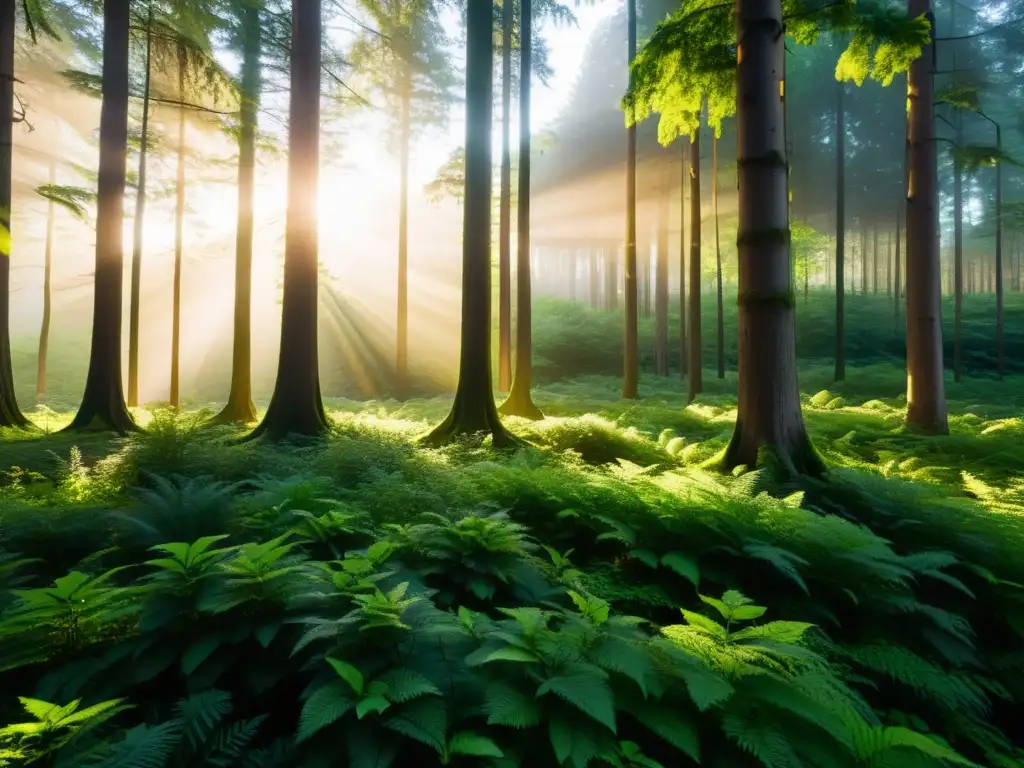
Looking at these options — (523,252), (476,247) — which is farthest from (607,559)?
(523,252)

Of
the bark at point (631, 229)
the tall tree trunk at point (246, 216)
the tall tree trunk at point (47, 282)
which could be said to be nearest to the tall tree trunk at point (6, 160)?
the tall tree trunk at point (246, 216)

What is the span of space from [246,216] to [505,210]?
7.90 m

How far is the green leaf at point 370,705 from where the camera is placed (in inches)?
73.8

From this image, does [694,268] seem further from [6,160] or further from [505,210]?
[6,160]

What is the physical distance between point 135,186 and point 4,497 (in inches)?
628

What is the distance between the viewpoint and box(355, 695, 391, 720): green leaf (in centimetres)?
187

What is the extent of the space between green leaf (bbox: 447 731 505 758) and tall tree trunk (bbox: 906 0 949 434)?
10.6m

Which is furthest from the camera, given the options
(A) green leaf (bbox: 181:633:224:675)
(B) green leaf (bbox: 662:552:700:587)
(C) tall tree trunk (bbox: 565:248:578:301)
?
(C) tall tree trunk (bbox: 565:248:578:301)

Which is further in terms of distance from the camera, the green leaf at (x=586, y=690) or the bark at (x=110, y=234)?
the bark at (x=110, y=234)

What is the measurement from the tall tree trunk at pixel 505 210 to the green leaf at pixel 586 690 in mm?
14675

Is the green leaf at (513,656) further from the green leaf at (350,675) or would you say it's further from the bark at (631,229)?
the bark at (631,229)

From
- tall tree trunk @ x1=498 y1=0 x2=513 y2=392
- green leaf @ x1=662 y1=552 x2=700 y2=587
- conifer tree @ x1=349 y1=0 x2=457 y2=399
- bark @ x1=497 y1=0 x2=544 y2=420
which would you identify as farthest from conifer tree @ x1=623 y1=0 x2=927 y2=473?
conifer tree @ x1=349 y1=0 x2=457 y2=399

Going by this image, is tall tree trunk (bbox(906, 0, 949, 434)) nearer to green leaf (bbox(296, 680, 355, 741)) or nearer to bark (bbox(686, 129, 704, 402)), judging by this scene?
bark (bbox(686, 129, 704, 402))

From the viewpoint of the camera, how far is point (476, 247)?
8898mm
